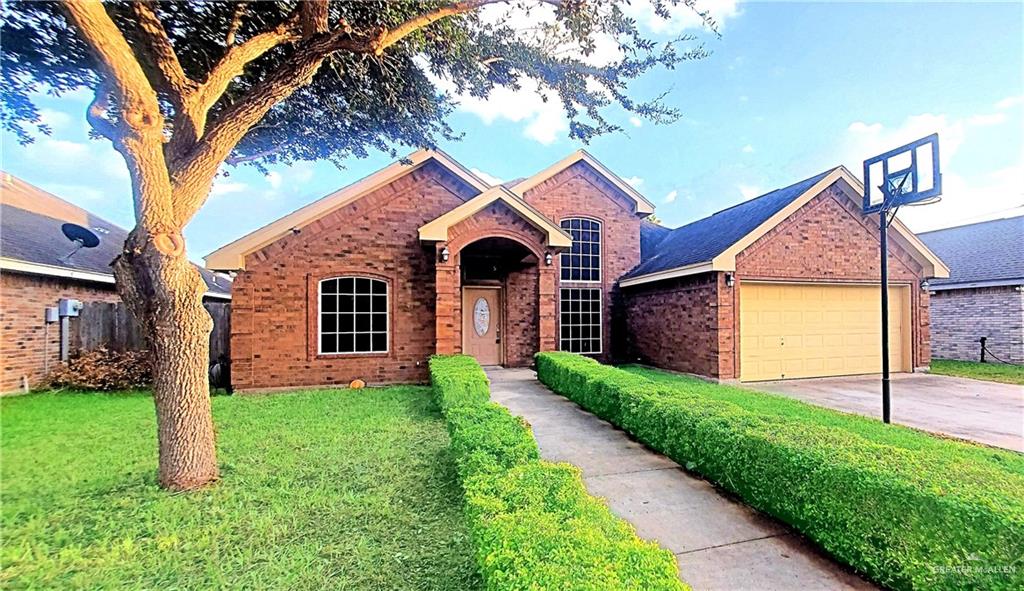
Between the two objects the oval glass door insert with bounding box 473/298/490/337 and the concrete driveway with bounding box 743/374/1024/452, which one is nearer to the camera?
the concrete driveway with bounding box 743/374/1024/452

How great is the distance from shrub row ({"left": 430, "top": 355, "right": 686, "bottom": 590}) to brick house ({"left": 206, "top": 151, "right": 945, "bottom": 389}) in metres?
6.48

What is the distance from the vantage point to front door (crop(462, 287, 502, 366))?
12352 millimetres

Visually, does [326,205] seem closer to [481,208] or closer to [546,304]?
[481,208]

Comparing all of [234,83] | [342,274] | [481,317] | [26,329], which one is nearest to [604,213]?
[481,317]

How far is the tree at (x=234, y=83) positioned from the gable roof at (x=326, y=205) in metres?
0.78

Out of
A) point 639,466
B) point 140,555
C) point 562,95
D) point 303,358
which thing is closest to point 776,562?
point 639,466

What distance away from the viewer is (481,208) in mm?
9781

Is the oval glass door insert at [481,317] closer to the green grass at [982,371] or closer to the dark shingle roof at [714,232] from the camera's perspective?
the dark shingle roof at [714,232]

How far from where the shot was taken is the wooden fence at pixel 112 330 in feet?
33.8

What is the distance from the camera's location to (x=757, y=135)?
17062mm

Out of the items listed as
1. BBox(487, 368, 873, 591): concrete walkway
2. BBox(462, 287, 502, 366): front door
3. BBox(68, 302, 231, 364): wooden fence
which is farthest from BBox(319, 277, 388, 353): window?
BBox(487, 368, 873, 591): concrete walkway

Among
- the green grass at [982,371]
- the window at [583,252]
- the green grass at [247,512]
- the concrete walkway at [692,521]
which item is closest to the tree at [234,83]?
the green grass at [247,512]

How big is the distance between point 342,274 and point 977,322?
2095 centimetres

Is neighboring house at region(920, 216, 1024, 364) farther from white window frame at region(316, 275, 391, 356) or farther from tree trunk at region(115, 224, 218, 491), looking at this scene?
tree trunk at region(115, 224, 218, 491)
